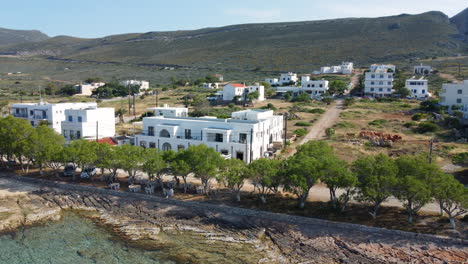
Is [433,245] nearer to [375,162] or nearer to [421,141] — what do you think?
[375,162]

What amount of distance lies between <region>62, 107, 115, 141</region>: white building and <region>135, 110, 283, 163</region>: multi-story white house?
7574 mm

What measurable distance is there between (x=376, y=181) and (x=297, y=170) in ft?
17.3

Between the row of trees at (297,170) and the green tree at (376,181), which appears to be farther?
the green tree at (376,181)

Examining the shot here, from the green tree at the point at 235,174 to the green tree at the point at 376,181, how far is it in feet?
26.9

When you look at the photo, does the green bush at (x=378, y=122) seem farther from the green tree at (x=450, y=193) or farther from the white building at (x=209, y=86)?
the white building at (x=209, y=86)

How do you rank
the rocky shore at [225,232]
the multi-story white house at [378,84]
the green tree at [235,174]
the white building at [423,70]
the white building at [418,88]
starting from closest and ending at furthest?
the rocky shore at [225,232], the green tree at [235,174], the white building at [418,88], the multi-story white house at [378,84], the white building at [423,70]

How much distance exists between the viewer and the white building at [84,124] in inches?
1831

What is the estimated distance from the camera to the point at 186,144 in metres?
40.4

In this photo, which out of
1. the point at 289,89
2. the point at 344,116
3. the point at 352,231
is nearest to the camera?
the point at 352,231

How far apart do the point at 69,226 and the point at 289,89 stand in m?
74.5

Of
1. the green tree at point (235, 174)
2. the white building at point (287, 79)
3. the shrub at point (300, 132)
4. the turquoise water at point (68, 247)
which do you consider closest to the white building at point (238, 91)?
the white building at point (287, 79)

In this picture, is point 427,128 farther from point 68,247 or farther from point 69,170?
point 68,247

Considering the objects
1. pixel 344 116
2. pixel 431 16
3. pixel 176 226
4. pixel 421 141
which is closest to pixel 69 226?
pixel 176 226

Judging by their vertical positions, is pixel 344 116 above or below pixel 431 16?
below
